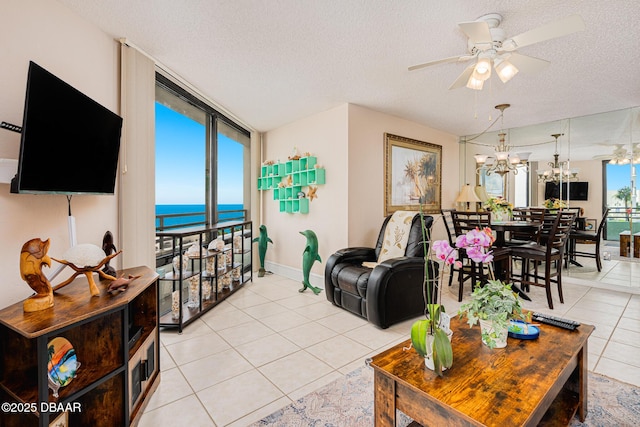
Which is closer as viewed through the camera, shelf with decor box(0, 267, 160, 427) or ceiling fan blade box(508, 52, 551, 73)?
shelf with decor box(0, 267, 160, 427)

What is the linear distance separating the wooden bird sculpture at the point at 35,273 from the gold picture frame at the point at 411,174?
12.0 feet

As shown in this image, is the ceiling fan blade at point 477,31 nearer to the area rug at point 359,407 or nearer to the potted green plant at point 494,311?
the potted green plant at point 494,311

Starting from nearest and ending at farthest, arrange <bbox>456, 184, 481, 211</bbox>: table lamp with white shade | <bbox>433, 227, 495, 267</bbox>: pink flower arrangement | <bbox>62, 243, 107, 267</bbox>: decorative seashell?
<bbox>433, 227, 495, 267</bbox>: pink flower arrangement, <bbox>62, 243, 107, 267</bbox>: decorative seashell, <bbox>456, 184, 481, 211</bbox>: table lamp with white shade

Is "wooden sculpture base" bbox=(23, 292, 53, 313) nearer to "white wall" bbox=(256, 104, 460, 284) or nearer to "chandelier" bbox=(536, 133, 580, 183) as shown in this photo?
"white wall" bbox=(256, 104, 460, 284)

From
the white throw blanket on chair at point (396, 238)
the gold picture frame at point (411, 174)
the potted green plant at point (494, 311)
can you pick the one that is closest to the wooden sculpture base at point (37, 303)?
the potted green plant at point (494, 311)

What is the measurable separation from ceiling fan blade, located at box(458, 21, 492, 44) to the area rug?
226 centimetres

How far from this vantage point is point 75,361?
4.22 feet

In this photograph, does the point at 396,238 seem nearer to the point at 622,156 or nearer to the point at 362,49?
the point at 362,49

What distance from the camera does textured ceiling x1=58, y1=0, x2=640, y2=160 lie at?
1879 millimetres

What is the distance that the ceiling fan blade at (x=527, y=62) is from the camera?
78.8 inches

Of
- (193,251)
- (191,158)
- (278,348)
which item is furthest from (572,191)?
(191,158)

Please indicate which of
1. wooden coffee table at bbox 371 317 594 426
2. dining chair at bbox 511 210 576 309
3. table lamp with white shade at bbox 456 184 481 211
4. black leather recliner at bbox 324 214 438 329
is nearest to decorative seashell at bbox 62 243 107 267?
wooden coffee table at bbox 371 317 594 426

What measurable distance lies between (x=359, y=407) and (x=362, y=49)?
2.56 meters

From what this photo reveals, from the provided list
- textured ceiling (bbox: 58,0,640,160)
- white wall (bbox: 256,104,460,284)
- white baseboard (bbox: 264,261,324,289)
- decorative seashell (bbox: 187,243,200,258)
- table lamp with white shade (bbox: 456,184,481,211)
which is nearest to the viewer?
textured ceiling (bbox: 58,0,640,160)
